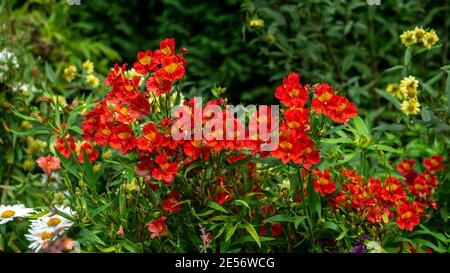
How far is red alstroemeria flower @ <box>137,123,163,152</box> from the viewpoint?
176cm

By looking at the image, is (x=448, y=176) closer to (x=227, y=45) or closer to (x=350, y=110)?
(x=350, y=110)

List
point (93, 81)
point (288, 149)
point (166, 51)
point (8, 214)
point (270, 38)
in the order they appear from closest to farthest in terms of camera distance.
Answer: point (288, 149), point (166, 51), point (8, 214), point (93, 81), point (270, 38)

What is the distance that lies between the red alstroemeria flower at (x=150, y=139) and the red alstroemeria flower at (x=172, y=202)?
0.53ft

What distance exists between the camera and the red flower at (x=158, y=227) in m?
1.84

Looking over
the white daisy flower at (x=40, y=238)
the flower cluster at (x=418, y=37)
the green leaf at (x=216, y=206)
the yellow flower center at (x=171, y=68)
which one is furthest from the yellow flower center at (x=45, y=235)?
the flower cluster at (x=418, y=37)

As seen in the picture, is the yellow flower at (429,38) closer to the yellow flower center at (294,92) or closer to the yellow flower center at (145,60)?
the yellow flower center at (294,92)

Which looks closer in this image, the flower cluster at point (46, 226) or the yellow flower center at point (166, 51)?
the yellow flower center at point (166, 51)

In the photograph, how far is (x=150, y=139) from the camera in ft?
5.81

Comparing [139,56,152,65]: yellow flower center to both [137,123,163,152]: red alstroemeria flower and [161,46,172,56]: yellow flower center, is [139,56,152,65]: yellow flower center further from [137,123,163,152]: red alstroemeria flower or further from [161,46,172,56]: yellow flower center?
[137,123,163,152]: red alstroemeria flower

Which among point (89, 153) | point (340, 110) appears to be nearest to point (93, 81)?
point (89, 153)

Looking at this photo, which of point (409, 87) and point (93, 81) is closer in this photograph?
point (409, 87)

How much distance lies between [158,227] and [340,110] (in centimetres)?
57

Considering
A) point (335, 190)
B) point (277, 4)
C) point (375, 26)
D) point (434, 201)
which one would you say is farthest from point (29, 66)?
point (375, 26)

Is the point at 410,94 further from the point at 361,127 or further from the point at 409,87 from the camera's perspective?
the point at 361,127
